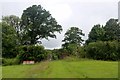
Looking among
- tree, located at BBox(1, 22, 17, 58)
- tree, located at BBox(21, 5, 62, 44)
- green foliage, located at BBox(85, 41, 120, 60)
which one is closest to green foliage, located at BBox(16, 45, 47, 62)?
green foliage, located at BBox(85, 41, 120, 60)

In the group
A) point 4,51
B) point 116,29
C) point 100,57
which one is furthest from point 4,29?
point 116,29

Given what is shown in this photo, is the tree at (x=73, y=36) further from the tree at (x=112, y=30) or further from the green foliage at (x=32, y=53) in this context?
the green foliage at (x=32, y=53)

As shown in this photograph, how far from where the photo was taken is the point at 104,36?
57594 mm

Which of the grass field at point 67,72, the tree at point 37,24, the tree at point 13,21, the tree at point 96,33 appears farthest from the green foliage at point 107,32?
the grass field at point 67,72

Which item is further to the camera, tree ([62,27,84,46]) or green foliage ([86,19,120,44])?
tree ([62,27,84,46])

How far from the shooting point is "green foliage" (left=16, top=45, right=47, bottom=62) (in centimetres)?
3700

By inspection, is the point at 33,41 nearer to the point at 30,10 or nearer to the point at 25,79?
the point at 30,10

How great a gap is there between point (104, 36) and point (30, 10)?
51.8ft

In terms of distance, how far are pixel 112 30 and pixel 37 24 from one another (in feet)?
49.1

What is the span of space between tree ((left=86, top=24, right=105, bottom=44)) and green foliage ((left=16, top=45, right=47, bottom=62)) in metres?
22.5

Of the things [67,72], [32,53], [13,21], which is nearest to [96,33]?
[13,21]

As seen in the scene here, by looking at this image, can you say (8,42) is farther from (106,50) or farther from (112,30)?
(112,30)

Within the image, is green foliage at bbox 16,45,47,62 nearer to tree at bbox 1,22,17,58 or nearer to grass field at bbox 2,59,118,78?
tree at bbox 1,22,17,58

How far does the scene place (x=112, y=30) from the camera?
190 ft
